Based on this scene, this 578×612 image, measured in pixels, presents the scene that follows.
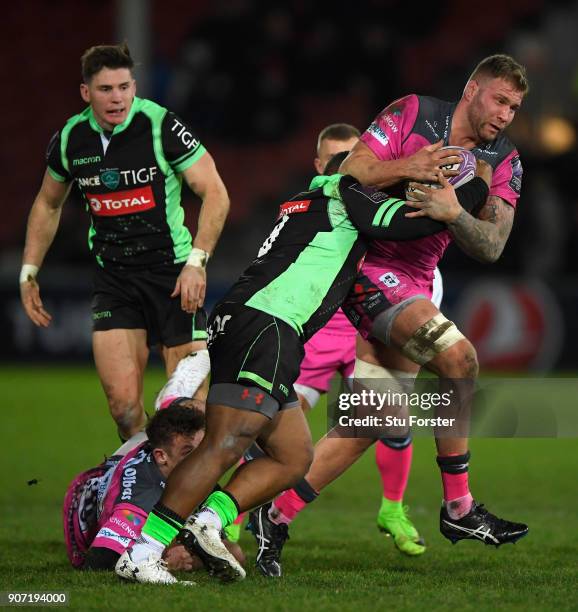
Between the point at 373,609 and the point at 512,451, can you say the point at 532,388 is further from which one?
the point at 373,609

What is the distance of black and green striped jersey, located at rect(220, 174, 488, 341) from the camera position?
17.3 feet

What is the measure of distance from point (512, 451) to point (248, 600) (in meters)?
7.22

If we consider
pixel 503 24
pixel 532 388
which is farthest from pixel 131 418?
pixel 503 24

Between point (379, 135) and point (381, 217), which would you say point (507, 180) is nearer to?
point (379, 135)

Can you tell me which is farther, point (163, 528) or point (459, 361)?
point (459, 361)

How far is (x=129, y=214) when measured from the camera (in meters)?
6.90

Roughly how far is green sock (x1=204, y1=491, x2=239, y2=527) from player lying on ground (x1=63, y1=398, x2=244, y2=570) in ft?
1.56

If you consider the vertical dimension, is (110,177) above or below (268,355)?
above

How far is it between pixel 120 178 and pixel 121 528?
2.19 m

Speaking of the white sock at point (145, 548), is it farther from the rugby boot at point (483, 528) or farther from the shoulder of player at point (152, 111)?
the shoulder of player at point (152, 111)

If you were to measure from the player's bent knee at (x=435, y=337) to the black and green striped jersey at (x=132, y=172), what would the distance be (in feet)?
6.09

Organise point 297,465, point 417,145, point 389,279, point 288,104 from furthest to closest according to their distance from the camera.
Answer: point 288,104 < point 417,145 < point 389,279 < point 297,465

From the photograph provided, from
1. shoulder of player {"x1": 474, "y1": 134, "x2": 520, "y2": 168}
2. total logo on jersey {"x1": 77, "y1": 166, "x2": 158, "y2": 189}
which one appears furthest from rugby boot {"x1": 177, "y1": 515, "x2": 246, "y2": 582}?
total logo on jersey {"x1": 77, "y1": 166, "x2": 158, "y2": 189}

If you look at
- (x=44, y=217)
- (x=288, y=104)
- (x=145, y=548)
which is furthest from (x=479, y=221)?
(x=288, y=104)
